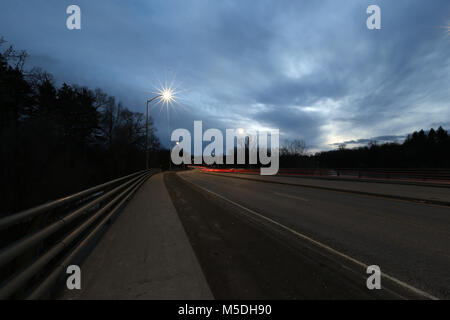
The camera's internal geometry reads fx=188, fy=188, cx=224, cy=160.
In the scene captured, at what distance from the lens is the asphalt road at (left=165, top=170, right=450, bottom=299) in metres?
2.75

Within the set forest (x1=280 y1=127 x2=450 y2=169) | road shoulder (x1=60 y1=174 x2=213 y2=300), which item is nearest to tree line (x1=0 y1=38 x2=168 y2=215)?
road shoulder (x1=60 y1=174 x2=213 y2=300)

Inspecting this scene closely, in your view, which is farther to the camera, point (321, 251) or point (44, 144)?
point (44, 144)

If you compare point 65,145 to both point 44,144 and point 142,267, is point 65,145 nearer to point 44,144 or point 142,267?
point 44,144

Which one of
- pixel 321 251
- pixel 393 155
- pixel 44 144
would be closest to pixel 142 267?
pixel 321 251

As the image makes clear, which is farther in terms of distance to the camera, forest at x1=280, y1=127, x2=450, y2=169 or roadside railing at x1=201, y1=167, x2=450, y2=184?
forest at x1=280, y1=127, x2=450, y2=169

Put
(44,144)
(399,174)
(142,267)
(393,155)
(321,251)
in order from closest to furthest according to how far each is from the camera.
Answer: (142,267)
(321,251)
(44,144)
(399,174)
(393,155)

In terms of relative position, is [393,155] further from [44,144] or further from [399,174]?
[44,144]

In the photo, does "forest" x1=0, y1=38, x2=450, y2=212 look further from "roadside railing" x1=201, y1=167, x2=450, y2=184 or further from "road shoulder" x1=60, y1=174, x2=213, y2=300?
"roadside railing" x1=201, y1=167, x2=450, y2=184

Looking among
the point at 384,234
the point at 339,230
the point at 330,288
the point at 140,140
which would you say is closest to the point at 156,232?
the point at 330,288

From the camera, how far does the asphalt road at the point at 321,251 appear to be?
108 inches

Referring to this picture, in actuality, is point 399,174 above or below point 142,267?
above

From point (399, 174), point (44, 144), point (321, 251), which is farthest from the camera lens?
point (399, 174)

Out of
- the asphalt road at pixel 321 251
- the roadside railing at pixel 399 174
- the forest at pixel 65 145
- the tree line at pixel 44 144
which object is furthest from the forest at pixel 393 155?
the asphalt road at pixel 321 251

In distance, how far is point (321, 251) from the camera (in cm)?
388
